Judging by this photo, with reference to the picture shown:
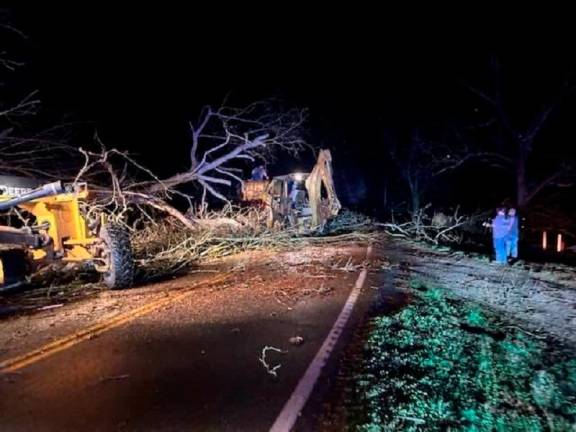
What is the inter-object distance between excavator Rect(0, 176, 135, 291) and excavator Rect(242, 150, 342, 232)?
7340mm

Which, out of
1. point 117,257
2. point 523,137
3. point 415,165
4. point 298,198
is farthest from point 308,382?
point 415,165

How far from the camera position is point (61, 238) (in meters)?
7.07

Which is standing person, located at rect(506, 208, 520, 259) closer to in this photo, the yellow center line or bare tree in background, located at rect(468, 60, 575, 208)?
the yellow center line

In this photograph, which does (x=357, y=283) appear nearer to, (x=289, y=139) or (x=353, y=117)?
(x=289, y=139)

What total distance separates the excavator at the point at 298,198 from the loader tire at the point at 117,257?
7244mm

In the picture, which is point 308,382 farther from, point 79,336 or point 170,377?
point 79,336

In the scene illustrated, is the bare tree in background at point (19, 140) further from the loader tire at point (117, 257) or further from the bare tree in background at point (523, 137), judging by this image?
the bare tree in background at point (523, 137)

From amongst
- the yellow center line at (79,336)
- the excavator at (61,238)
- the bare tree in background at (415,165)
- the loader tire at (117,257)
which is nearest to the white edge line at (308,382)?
the yellow center line at (79,336)

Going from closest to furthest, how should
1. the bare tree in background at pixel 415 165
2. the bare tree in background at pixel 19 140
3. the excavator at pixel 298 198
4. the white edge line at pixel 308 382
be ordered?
the white edge line at pixel 308 382 → the bare tree in background at pixel 19 140 → the excavator at pixel 298 198 → the bare tree in background at pixel 415 165

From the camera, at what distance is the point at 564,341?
4.98 m

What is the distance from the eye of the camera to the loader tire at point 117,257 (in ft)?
23.1

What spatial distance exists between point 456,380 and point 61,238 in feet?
19.5

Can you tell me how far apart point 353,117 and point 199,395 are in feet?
110

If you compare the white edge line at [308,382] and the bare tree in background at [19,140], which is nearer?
the white edge line at [308,382]
